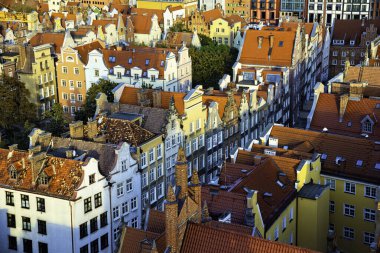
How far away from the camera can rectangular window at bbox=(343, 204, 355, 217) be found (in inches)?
2641

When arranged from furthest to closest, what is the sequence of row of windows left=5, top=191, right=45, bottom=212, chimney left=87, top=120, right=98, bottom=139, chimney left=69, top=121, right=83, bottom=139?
1. chimney left=87, top=120, right=98, bottom=139
2. chimney left=69, top=121, right=83, bottom=139
3. row of windows left=5, top=191, right=45, bottom=212

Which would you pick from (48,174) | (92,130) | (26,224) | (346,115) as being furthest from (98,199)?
(346,115)

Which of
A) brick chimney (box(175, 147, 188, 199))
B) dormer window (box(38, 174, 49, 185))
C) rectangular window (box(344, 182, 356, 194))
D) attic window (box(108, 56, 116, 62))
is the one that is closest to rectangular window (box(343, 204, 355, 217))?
rectangular window (box(344, 182, 356, 194))

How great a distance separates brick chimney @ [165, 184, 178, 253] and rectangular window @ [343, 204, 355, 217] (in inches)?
1175

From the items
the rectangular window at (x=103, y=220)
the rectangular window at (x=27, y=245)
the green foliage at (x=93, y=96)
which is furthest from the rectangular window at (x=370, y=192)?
the green foliage at (x=93, y=96)

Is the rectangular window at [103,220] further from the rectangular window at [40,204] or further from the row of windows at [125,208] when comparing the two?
the rectangular window at [40,204]

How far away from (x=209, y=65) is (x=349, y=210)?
56.2 metres

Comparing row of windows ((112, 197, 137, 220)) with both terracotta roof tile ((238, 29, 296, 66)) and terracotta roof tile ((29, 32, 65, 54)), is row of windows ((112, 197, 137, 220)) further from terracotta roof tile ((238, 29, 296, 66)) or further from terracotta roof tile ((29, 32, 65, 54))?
terracotta roof tile ((29, 32, 65, 54))

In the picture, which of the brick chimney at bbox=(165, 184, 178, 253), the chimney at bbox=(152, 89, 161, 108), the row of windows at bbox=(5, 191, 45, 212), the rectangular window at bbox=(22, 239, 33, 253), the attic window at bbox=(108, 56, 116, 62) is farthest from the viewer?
the attic window at bbox=(108, 56, 116, 62)

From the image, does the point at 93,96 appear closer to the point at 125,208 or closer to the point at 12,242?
the point at 125,208

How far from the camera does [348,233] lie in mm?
67812

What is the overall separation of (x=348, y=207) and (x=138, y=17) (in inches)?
3647

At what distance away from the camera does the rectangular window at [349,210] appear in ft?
220

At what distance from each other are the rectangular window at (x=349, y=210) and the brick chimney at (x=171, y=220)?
29853 millimetres
